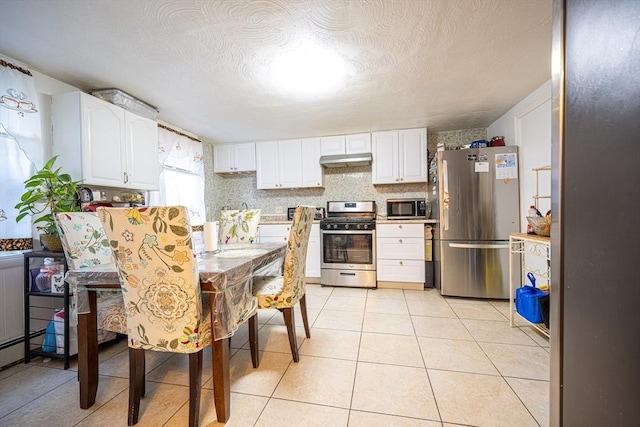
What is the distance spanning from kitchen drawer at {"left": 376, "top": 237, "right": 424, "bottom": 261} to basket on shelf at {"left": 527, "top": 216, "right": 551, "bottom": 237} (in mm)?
1377

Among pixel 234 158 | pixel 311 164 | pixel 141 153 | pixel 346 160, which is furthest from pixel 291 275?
pixel 234 158

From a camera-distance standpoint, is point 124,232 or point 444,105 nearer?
point 124,232

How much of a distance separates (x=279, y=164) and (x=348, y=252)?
1724mm

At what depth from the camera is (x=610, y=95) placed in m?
0.46

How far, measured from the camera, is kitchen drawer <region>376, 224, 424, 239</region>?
3.26 metres

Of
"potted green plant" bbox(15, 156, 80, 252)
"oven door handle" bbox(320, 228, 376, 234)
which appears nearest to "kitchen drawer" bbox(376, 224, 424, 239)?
"oven door handle" bbox(320, 228, 376, 234)

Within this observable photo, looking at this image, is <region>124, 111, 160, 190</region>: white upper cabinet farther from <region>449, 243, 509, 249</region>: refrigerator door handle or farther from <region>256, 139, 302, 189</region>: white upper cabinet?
<region>449, 243, 509, 249</region>: refrigerator door handle

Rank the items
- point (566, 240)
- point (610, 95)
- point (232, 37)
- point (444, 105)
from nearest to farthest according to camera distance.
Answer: point (610, 95) < point (566, 240) < point (232, 37) < point (444, 105)

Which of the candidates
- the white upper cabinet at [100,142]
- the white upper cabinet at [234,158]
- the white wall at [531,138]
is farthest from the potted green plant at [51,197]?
the white wall at [531,138]

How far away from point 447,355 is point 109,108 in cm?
343

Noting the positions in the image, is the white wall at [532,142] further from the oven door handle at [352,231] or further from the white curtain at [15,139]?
the white curtain at [15,139]

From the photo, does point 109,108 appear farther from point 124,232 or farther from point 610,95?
point 610,95

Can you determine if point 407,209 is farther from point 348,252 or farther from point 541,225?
point 541,225

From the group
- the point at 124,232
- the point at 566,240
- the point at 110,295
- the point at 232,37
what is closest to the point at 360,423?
the point at 566,240
